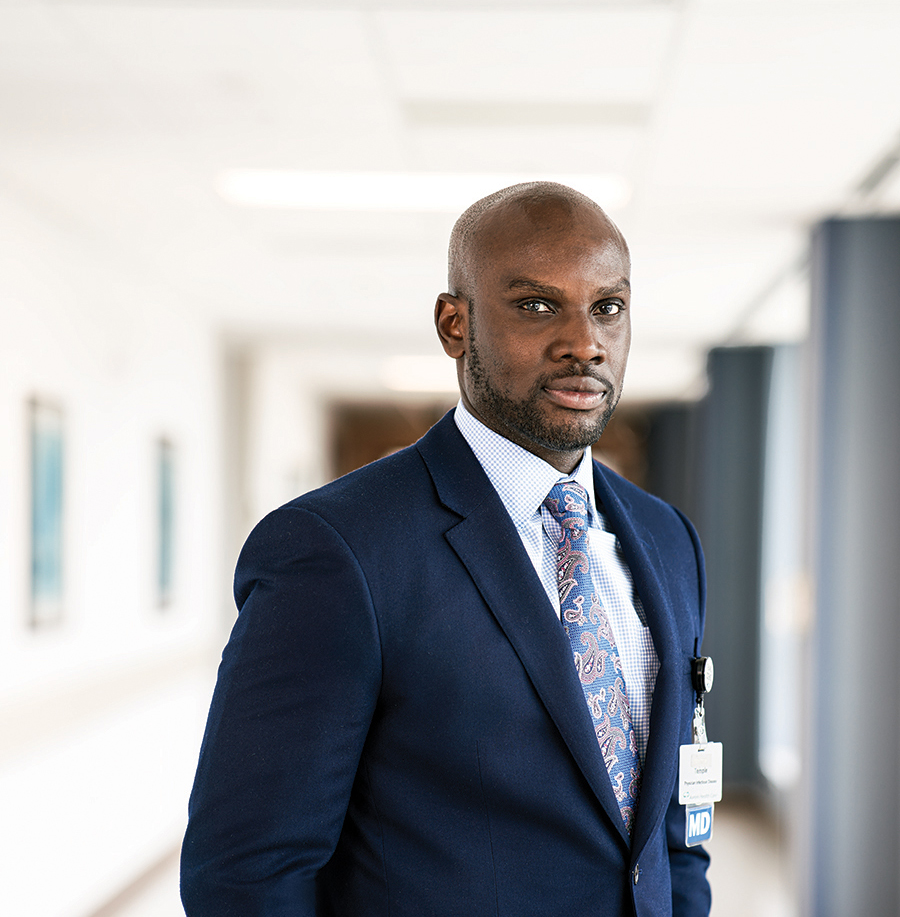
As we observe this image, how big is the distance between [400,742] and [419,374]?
733cm

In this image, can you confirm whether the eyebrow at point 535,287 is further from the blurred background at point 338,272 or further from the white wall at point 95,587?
the white wall at point 95,587

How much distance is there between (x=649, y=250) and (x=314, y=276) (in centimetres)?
162

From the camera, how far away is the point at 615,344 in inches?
38.7

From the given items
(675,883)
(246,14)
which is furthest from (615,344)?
(246,14)

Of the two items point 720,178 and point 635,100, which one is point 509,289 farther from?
point 720,178

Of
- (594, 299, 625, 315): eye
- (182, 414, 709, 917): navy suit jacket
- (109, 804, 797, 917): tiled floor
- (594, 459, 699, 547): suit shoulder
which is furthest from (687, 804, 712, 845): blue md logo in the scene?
(109, 804, 797, 917): tiled floor

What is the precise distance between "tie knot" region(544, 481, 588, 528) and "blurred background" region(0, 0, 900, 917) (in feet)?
5.10

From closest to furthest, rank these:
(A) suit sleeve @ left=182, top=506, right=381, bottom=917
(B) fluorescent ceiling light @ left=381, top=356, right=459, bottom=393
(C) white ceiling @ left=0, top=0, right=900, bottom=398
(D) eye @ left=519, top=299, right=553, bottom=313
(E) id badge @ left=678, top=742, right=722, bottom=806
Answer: (A) suit sleeve @ left=182, top=506, right=381, bottom=917 < (D) eye @ left=519, top=299, right=553, bottom=313 < (E) id badge @ left=678, top=742, right=722, bottom=806 < (C) white ceiling @ left=0, top=0, right=900, bottom=398 < (B) fluorescent ceiling light @ left=381, top=356, right=459, bottom=393

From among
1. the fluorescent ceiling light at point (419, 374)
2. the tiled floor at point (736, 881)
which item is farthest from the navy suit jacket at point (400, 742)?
the fluorescent ceiling light at point (419, 374)

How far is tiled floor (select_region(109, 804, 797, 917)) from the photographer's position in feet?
13.4

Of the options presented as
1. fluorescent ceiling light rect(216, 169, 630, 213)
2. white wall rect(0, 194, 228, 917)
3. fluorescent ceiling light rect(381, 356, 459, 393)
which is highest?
fluorescent ceiling light rect(216, 169, 630, 213)

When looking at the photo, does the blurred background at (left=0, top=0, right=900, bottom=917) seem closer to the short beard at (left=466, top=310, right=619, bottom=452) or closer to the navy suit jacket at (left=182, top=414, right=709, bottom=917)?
the short beard at (left=466, top=310, right=619, bottom=452)

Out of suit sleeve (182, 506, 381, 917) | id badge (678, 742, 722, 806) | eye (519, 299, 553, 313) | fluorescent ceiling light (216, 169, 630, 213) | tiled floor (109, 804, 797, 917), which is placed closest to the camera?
suit sleeve (182, 506, 381, 917)

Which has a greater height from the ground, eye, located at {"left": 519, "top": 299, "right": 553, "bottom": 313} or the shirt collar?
eye, located at {"left": 519, "top": 299, "right": 553, "bottom": 313}
